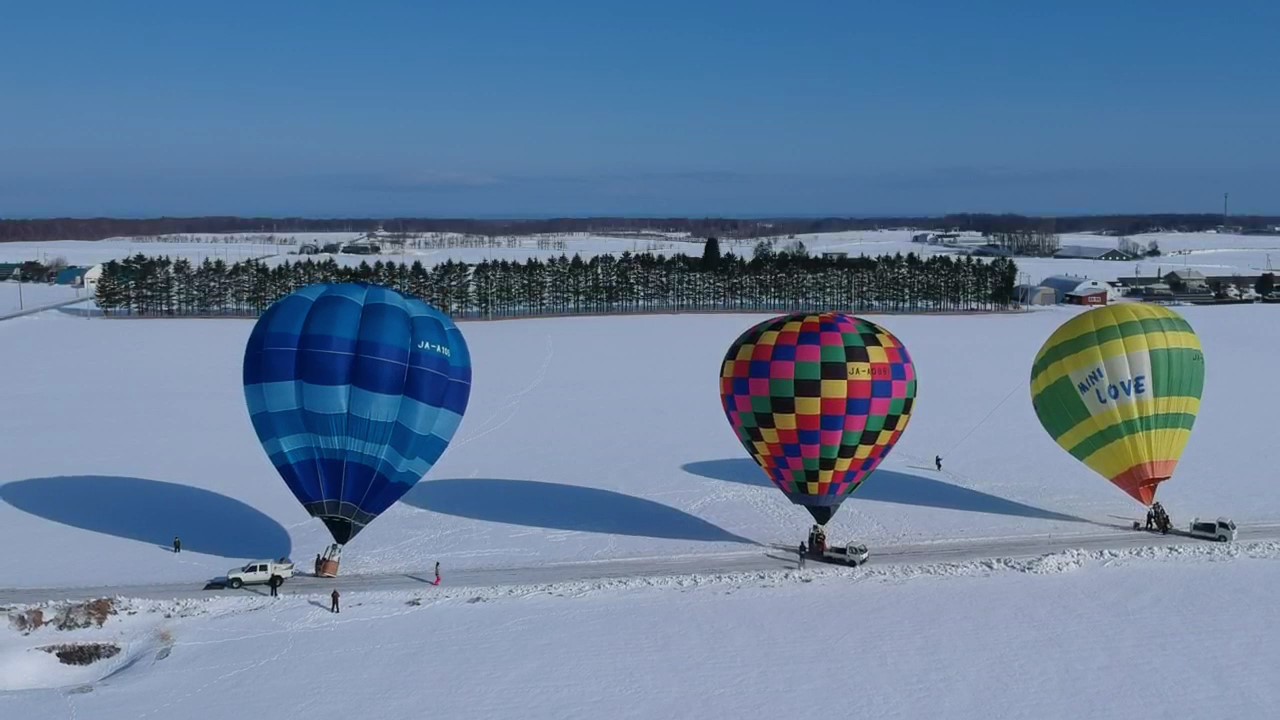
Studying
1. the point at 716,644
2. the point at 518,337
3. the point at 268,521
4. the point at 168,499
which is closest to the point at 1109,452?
the point at 716,644

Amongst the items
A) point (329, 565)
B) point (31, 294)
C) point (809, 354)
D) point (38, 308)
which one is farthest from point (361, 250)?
point (809, 354)

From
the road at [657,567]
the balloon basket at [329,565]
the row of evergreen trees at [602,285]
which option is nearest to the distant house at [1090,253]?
the row of evergreen trees at [602,285]

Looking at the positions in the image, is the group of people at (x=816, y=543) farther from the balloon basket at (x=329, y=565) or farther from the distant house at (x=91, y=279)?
the distant house at (x=91, y=279)

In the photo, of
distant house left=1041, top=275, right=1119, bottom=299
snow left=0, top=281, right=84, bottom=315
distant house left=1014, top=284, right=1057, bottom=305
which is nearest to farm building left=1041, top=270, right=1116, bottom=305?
distant house left=1041, top=275, right=1119, bottom=299

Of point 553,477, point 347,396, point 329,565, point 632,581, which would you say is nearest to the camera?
point 347,396

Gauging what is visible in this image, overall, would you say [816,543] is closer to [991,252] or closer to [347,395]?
[347,395]

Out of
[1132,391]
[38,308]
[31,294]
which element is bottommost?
[38,308]

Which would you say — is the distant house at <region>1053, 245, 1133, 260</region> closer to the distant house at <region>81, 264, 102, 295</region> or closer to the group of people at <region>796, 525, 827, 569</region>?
the distant house at <region>81, 264, 102, 295</region>
